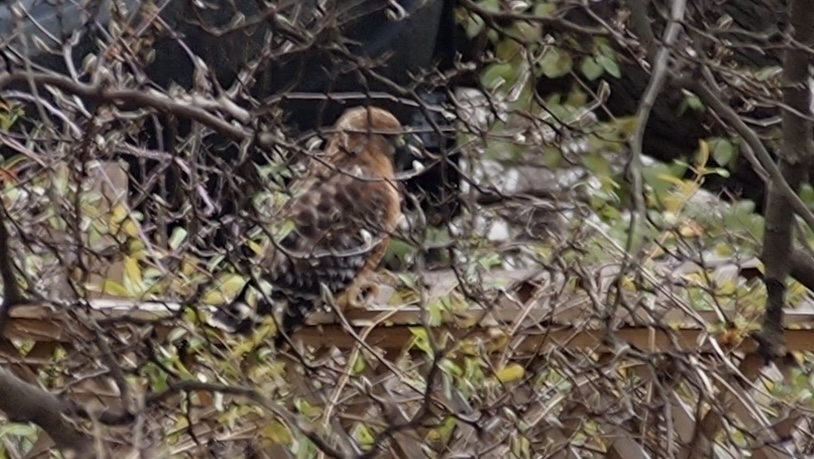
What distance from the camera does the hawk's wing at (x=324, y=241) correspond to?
9.20ft

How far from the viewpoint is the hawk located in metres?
2.75

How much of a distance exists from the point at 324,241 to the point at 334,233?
0.27 metres

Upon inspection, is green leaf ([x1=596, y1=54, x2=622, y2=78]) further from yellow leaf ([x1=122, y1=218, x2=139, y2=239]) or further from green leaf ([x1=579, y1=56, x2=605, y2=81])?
yellow leaf ([x1=122, y1=218, x2=139, y2=239])

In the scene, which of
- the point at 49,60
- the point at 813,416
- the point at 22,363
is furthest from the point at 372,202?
the point at 813,416

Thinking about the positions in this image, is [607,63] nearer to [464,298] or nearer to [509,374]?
[464,298]

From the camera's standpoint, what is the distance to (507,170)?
3.08 m

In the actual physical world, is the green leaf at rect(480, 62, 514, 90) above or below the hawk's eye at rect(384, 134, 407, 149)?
above

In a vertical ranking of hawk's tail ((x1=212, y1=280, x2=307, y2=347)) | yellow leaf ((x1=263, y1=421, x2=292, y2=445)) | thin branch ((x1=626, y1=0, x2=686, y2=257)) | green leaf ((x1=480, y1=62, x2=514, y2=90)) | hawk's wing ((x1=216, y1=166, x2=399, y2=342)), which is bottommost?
hawk's wing ((x1=216, y1=166, x2=399, y2=342))

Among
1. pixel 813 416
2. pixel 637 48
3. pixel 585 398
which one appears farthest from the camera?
pixel 637 48

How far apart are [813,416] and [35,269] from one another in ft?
5.30

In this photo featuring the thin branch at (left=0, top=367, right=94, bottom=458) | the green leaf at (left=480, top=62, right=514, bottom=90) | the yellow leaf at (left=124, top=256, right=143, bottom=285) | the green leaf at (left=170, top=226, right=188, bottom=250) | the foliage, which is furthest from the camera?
the green leaf at (left=170, top=226, right=188, bottom=250)

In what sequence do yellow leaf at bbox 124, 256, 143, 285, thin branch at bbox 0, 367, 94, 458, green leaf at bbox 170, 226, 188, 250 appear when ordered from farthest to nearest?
green leaf at bbox 170, 226, 188, 250
yellow leaf at bbox 124, 256, 143, 285
thin branch at bbox 0, 367, 94, 458

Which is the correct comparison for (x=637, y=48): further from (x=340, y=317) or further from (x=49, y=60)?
(x=49, y=60)

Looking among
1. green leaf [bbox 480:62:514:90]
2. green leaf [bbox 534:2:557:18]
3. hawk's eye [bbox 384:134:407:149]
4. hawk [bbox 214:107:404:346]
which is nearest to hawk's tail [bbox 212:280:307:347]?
hawk [bbox 214:107:404:346]
